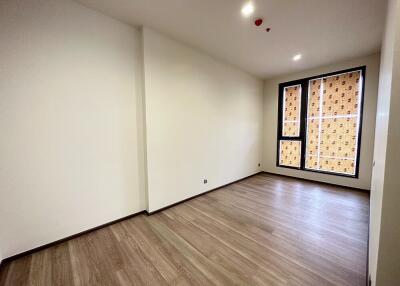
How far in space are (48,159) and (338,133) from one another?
5315mm

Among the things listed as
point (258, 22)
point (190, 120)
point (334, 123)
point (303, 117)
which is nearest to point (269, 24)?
point (258, 22)

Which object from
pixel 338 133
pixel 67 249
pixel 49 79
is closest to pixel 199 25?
pixel 49 79

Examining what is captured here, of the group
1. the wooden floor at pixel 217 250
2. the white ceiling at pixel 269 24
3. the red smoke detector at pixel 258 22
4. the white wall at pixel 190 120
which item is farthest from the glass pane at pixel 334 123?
the red smoke detector at pixel 258 22

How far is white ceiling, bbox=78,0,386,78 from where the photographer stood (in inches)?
77.8

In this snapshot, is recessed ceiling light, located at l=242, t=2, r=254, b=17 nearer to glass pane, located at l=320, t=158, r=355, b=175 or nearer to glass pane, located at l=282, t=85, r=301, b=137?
glass pane, located at l=282, t=85, r=301, b=137

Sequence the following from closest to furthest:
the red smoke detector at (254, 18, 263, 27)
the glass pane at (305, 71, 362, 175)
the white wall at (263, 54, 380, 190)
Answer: the red smoke detector at (254, 18, 263, 27), the white wall at (263, 54, 380, 190), the glass pane at (305, 71, 362, 175)

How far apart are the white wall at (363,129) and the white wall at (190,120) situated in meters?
0.84

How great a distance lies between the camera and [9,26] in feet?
5.29

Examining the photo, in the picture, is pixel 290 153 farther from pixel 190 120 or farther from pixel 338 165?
pixel 190 120

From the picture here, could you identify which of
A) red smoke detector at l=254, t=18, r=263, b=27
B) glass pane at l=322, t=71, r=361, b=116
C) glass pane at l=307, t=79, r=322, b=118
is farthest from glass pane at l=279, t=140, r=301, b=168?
red smoke detector at l=254, t=18, r=263, b=27

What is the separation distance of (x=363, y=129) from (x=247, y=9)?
3441 mm

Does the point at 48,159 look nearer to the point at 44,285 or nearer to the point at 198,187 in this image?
the point at 44,285

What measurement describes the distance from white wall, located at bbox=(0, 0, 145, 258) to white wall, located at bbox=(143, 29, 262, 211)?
11.6 inches

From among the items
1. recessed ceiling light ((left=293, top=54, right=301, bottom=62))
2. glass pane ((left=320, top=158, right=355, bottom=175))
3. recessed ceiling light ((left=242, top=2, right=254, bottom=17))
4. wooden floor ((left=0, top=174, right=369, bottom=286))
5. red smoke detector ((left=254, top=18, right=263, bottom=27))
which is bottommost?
wooden floor ((left=0, top=174, right=369, bottom=286))
